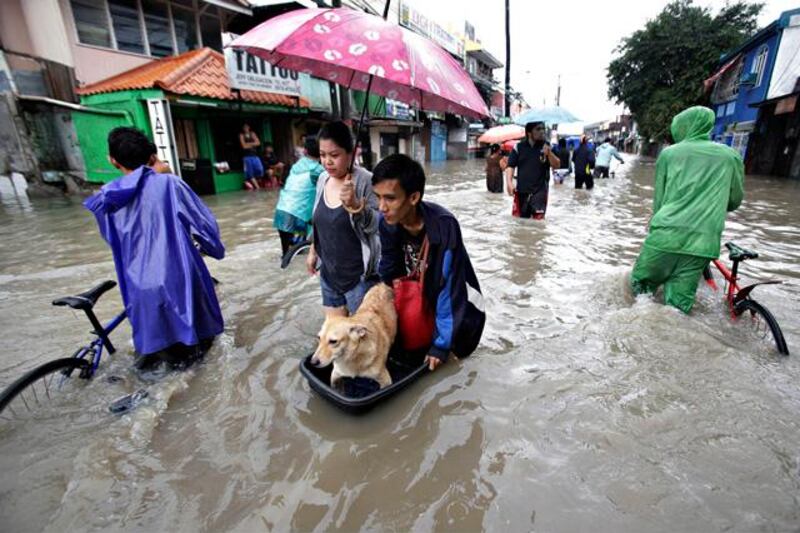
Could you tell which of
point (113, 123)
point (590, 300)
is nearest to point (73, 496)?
Answer: point (590, 300)

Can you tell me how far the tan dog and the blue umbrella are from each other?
640cm

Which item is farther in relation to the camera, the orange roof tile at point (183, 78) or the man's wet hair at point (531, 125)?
the orange roof tile at point (183, 78)

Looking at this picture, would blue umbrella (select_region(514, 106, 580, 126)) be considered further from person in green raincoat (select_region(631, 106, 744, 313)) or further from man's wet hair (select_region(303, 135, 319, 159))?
man's wet hair (select_region(303, 135, 319, 159))

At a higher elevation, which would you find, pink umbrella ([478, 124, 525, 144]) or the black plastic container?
pink umbrella ([478, 124, 525, 144])

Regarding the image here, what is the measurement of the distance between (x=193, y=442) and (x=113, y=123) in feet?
39.6

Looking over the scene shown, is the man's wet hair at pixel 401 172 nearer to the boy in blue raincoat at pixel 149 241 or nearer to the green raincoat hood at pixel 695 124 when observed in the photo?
the boy in blue raincoat at pixel 149 241

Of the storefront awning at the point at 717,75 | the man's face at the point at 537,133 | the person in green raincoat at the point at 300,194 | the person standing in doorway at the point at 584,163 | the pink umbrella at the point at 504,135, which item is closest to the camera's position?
the person in green raincoat at the point at 300,194

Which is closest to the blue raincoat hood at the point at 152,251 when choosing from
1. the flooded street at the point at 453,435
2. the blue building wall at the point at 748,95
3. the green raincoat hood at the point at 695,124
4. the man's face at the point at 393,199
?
the flooded street at the point at 453,435

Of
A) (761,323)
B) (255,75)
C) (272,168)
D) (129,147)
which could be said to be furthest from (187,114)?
(761,323)

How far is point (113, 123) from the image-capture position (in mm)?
11172

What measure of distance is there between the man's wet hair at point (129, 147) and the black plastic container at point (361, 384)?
199cm

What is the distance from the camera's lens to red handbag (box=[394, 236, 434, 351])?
116 inches

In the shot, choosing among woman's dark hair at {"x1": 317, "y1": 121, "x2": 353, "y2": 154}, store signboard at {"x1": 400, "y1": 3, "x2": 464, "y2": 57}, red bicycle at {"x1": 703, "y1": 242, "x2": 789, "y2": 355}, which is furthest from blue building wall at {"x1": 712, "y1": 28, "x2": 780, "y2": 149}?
woman's dark hair at {"x1": 317, "y1": 121, "x2": 353, "y2": 154}

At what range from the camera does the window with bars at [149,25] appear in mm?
11734
